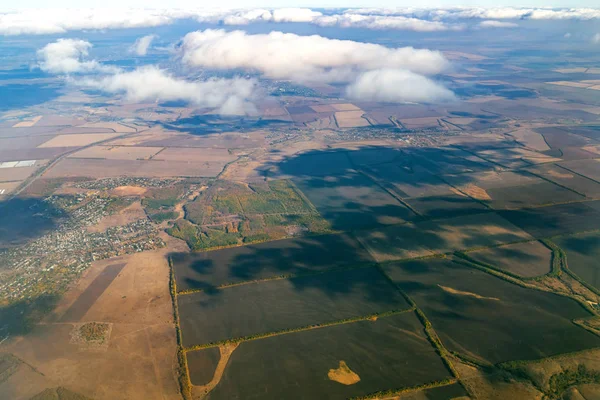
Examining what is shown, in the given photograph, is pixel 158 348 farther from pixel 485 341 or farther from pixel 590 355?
pixel 590 355

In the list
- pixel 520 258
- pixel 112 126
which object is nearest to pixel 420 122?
pixel 520 258

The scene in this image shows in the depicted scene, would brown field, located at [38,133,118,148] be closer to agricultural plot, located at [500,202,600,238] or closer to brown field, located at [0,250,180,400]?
brown field, located at [0,250,180,400]

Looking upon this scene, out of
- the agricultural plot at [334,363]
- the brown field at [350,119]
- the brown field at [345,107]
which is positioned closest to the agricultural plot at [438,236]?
the agricultural plot at [334,363]

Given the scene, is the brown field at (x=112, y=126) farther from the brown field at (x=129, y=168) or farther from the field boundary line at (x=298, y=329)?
the field boundary line at (x=298, y=329)

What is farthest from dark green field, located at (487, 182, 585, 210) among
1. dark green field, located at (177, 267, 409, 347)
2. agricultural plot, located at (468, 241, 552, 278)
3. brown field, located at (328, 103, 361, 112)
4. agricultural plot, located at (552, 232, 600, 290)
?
brown field, located at (328, 103, 361, 112)

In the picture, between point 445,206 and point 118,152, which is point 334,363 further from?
point 118,152

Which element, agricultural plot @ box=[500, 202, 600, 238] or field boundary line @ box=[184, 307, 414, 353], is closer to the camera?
field boundary line @ box=[184, 307, 414, 353]
